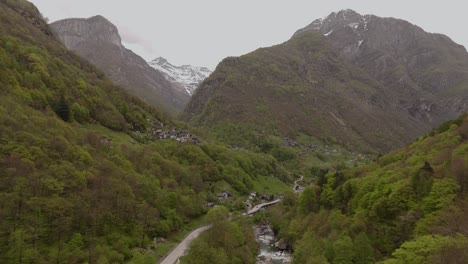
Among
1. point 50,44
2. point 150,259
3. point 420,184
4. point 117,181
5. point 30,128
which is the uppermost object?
point 50,44

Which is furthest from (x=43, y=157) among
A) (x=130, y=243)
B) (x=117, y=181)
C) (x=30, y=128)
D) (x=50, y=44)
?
(x=50, y=44)

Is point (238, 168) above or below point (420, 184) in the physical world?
below

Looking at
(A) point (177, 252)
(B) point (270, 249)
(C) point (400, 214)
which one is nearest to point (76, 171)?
(A) point (177, 252)

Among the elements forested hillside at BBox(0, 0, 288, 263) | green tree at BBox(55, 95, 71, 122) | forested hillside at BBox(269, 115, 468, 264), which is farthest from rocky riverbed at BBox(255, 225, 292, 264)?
green tree at BBox(55, 95, 71, 122)

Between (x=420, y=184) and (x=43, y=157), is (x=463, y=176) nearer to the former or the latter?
(x=420, y=184)

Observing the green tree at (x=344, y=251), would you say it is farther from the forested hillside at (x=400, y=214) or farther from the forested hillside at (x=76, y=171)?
the forested hillside at (x=76, y=171)

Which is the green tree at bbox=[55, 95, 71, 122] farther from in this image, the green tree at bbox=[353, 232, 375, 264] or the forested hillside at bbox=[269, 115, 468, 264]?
the green tree at bbox=[353, 232, 375, 264]

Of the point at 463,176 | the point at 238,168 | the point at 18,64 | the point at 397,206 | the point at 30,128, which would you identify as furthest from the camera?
the point at 238,168

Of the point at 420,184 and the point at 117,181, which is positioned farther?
the point at 117,181

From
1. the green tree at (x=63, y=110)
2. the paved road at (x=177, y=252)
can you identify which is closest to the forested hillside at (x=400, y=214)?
the paved road at (x=177, y=252)
